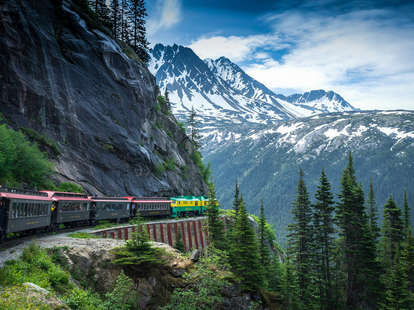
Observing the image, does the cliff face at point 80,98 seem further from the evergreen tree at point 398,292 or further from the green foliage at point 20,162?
the evergreen tree at point 398,292

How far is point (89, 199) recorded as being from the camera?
120ft

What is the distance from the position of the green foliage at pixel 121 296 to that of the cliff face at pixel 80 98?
2476cm

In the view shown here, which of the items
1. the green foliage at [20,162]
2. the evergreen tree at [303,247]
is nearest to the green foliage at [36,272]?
the green foliage at [20,162]

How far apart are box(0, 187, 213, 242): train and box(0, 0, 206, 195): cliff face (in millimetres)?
5891

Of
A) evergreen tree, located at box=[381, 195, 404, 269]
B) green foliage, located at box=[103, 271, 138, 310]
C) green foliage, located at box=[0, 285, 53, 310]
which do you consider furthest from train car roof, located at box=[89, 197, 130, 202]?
evergreen tree, located at box=[381, 195, 404, 269]

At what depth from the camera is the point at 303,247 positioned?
43.6 meters

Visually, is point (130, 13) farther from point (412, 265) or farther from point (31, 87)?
point (412, 265)

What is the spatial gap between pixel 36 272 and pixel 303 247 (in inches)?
1364

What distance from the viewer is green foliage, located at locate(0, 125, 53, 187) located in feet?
111

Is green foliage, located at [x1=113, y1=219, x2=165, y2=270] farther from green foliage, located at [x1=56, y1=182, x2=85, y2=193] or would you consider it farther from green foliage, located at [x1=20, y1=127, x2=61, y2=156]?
green foliage, located at [x1=20, y1=127, x2=61, y2=156]

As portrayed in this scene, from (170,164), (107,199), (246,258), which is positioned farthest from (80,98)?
(246,258)

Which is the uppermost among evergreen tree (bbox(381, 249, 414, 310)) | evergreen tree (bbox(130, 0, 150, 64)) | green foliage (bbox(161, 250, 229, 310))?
evergreen tree (bbox(130, 0, 150, 64))

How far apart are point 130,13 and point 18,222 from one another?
62.4 meters

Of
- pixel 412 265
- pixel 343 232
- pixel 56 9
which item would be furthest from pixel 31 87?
pixel 412 265
